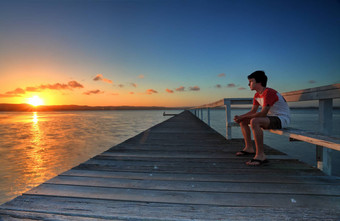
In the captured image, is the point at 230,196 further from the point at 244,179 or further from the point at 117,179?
the point at 117,179

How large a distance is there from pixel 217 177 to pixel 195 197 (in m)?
0.58

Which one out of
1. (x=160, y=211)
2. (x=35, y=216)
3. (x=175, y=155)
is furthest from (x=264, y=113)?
(x=35, y=216)

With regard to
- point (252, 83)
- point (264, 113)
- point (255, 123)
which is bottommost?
point (255, 123)

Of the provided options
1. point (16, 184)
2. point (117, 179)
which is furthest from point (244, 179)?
point (16, 184)

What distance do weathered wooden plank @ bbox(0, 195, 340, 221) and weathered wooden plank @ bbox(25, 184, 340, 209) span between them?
0.22ft

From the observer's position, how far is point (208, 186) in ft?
6.08

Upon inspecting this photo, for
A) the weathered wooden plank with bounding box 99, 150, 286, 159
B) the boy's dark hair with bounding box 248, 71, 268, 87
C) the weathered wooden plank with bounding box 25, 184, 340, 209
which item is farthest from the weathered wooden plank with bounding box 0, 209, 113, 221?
the boy's dark hair with bounding box 248, 71, 268, 87

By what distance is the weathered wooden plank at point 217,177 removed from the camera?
2000 millimetres

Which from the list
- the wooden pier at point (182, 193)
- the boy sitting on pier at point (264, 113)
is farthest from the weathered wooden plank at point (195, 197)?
the boy sitting on pier at point (264, 113)

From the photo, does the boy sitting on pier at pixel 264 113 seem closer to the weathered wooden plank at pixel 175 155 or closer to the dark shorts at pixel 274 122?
the dark shorts at pixel 274 122

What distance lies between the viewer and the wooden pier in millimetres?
1366

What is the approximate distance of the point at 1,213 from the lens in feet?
4.48

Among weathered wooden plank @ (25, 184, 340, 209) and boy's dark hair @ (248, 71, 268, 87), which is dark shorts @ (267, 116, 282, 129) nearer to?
boy's dark hair @ (248, 71, 268, 87)

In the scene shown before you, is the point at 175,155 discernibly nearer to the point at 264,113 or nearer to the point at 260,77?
the point at 264,113
